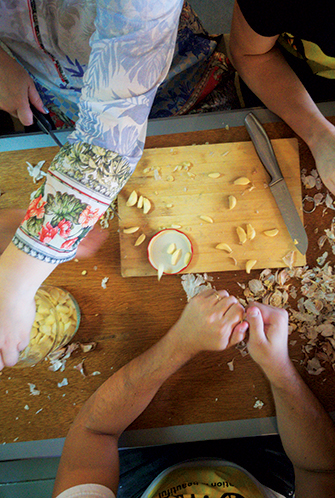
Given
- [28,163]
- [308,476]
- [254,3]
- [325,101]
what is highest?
[254,3]

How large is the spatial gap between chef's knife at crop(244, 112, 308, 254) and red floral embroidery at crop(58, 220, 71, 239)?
1.64ft

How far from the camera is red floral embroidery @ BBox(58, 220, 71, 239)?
51cm

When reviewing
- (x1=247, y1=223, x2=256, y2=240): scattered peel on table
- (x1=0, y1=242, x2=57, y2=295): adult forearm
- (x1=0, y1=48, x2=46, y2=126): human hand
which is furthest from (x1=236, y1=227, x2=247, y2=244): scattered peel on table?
(x1=0, y1=48, x2=46, y2=126): human hand

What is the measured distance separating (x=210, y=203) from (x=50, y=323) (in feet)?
1.55

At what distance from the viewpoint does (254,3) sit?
2.22 ft

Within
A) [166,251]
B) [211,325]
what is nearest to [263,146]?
[166,251]

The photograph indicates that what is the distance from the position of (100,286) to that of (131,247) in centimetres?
13

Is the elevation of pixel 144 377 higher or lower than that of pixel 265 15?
lower

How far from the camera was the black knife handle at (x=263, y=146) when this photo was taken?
0.77 metres

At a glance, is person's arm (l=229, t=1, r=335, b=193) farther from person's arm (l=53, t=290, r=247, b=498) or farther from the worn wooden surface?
person's arm (l=53, t=290, r=247, b=498)

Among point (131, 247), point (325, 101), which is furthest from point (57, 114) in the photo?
point (325, 101)

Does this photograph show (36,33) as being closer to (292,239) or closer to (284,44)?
(284,44)

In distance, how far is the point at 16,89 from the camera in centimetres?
Result: 80

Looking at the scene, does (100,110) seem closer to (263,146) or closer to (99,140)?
(99,140)
